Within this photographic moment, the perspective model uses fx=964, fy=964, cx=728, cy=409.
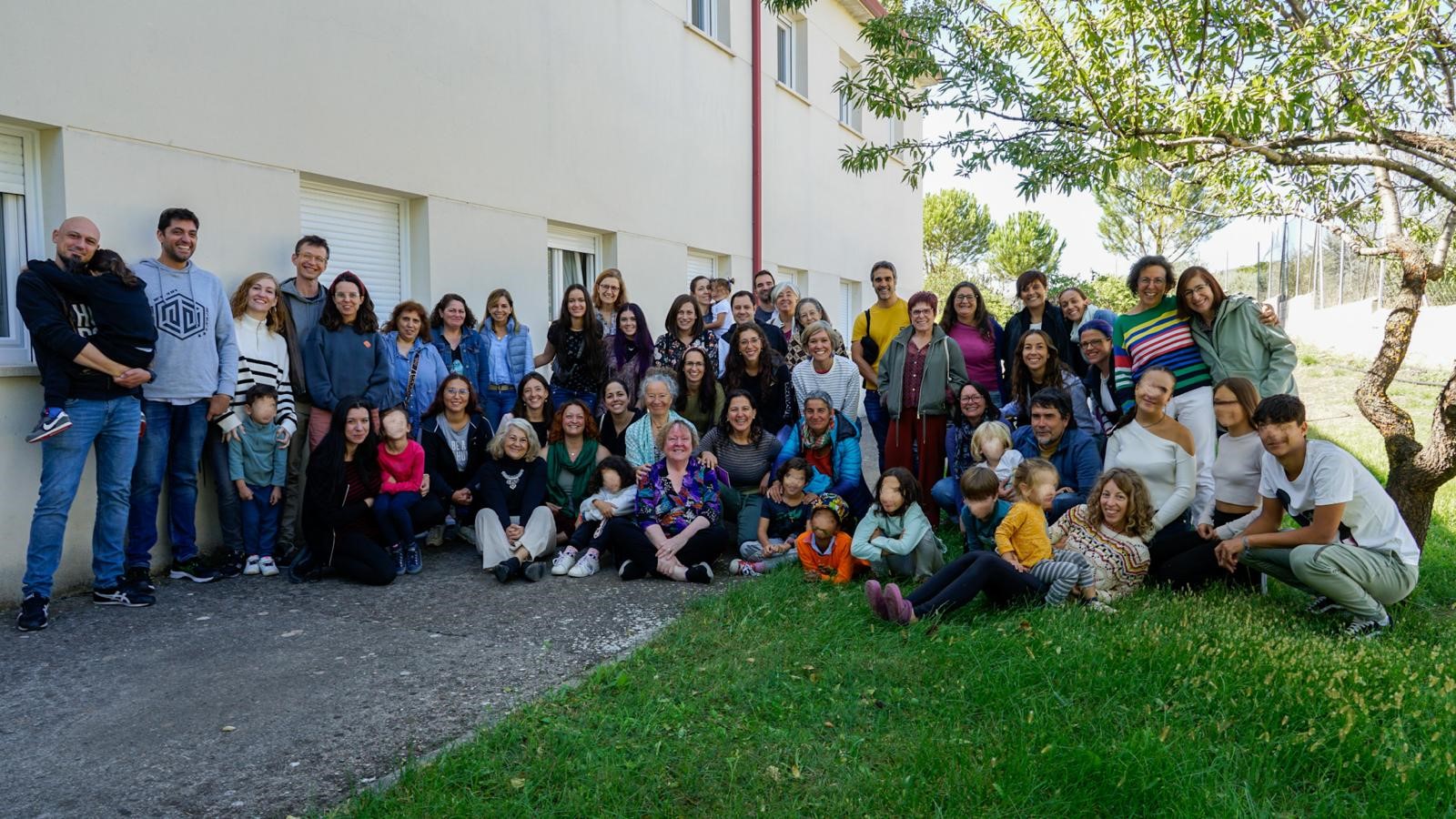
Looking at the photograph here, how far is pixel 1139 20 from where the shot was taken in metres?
5.06

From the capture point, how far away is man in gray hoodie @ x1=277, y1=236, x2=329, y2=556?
255 inches

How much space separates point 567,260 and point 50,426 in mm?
5444

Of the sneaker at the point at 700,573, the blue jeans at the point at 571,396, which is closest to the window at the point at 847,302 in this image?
the blue jeans at the point at 571,396

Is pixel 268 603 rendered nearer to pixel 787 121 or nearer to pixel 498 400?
pixel 498 400

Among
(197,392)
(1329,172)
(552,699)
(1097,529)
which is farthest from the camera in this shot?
(1329,172)

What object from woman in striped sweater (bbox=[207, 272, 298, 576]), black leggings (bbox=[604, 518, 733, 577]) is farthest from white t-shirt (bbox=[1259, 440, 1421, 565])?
woman in striped sweater (bbox=[207, 272, 298, 576])

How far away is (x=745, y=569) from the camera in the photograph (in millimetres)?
6270

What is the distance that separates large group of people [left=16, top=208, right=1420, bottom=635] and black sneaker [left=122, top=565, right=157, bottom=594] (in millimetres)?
35

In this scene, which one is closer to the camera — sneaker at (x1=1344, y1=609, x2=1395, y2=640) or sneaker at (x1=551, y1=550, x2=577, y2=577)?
sneaker at (x1=1344, y1=609, x2=1395, y2=640)

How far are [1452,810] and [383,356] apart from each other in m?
6.17

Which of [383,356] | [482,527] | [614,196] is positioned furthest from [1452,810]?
[614,196]

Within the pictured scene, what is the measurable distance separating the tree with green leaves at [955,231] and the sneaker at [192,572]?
41.6m

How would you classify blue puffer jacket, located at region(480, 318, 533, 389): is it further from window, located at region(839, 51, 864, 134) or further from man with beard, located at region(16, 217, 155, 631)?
window, located at region(839, 51, 864, 134)

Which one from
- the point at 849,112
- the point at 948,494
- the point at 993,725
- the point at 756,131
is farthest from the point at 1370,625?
the point at 849,112
